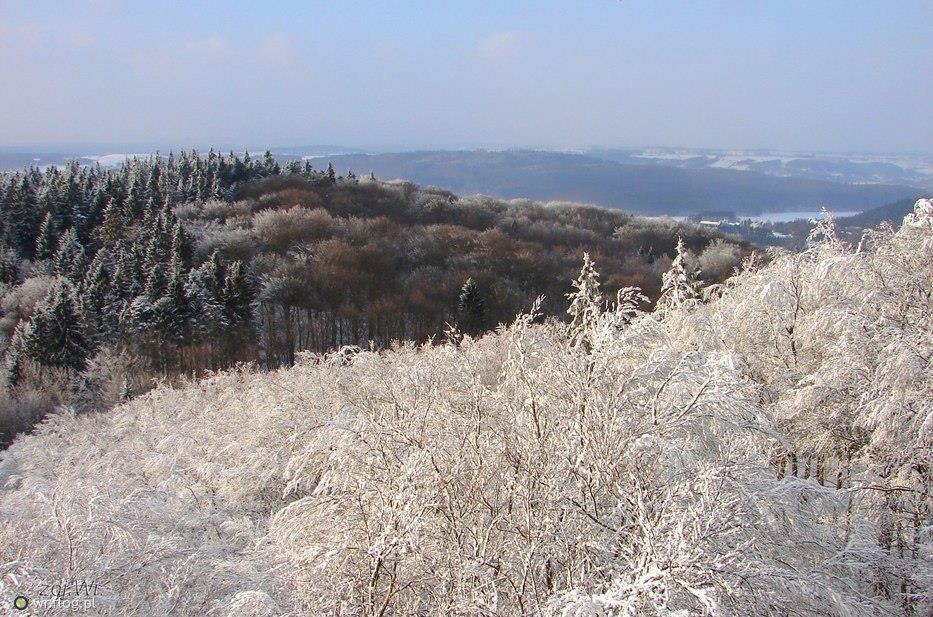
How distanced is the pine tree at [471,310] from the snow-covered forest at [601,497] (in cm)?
Result: 3090

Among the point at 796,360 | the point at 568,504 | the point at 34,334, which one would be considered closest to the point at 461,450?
the point at 568,504

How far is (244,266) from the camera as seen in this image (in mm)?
43188

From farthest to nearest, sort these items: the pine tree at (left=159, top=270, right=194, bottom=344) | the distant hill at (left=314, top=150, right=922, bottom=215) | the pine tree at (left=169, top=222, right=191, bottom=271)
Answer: the distant hill at (left=314, top=150, right=922, bottom=215) < the pine tree at (left=169, top=222, right=191, bottom=271) < the pine tree at (left=159, top=270, right=194, bottom=344)

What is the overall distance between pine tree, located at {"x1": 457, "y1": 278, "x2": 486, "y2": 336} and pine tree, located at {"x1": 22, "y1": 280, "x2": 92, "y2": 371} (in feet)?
80.1

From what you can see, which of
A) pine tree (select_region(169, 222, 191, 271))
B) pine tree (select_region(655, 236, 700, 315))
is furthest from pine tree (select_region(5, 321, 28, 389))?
pine tree (select_region(655, 236, 700, 315))

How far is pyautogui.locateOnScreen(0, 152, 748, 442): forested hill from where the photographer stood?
36406 millimetres

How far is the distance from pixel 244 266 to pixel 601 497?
42.3 metres

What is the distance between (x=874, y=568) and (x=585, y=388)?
3.42 meters

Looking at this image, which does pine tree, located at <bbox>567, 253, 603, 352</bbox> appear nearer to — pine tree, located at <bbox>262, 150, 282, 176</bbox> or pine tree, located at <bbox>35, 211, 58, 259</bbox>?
pine tree, located at <bbox>35, 211, 58, 259</bbox>

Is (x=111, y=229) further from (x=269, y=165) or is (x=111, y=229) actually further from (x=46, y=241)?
(x=269, y=165)

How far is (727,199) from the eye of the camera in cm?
15850

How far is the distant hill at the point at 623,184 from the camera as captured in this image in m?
143

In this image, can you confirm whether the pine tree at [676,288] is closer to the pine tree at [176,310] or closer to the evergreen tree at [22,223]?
the pine tree at [176,310]

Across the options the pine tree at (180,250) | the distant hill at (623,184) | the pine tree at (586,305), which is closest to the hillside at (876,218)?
the pine tree at (586,305)
